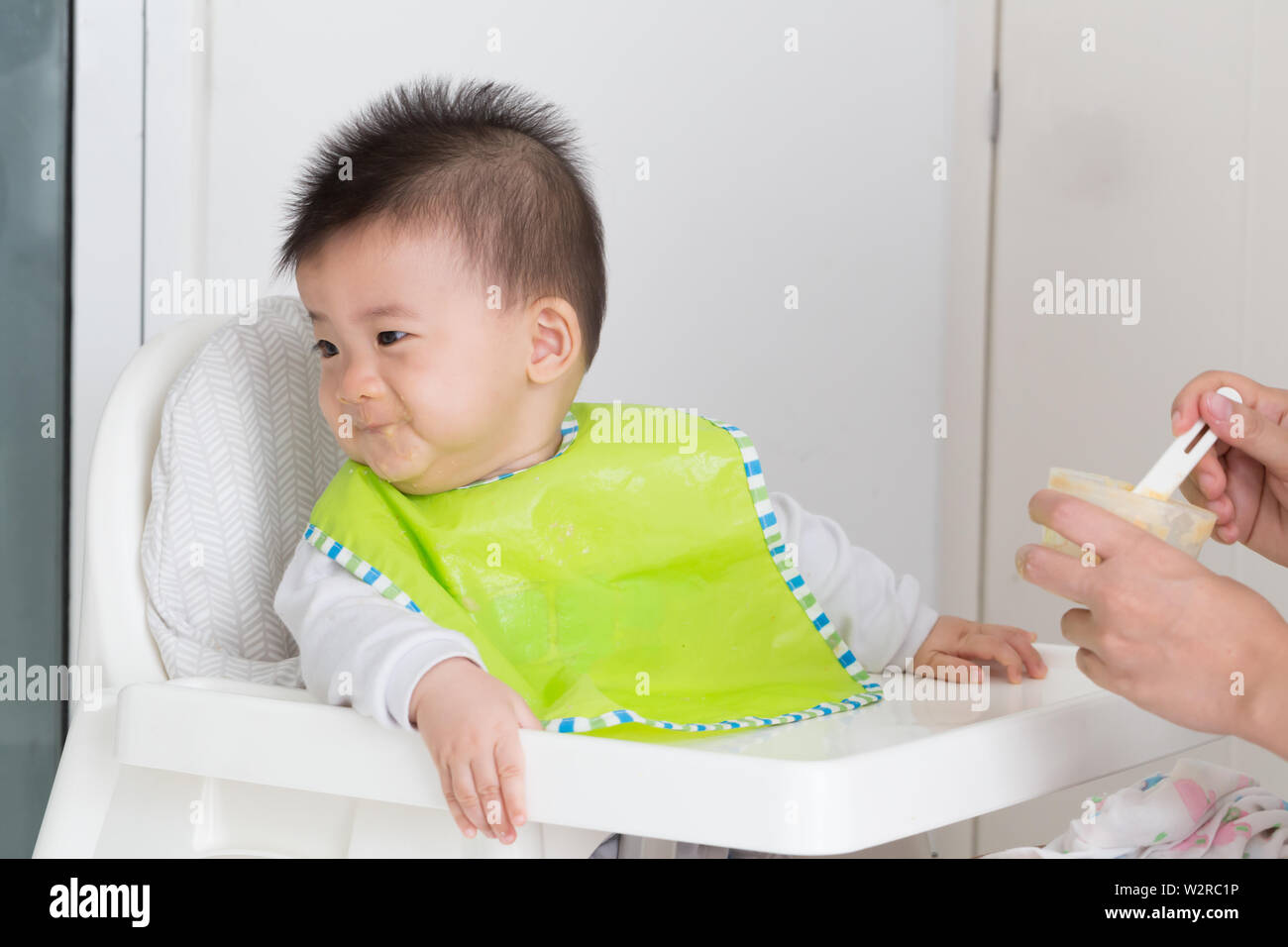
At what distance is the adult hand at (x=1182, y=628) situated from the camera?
587 millimetres

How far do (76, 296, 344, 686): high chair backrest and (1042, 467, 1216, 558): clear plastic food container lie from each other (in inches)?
18.5

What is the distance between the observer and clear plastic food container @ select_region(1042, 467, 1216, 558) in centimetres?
62

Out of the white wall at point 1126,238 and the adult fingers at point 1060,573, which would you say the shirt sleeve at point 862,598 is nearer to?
the adult fingers at point 1060,573

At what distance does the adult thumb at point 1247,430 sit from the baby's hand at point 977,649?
6.9 inches

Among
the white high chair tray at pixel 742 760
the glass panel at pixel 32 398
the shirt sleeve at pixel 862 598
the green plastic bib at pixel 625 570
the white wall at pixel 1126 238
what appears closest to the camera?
the white high chair tray at pixel 742 760

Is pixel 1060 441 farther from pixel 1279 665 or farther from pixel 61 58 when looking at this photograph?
pixel 61 58

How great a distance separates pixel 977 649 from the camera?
83cm

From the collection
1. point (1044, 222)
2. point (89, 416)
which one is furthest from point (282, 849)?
point (1044, 222)

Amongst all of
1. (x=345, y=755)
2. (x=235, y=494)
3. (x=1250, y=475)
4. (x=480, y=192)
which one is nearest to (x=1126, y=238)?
(x=1250, y=475)

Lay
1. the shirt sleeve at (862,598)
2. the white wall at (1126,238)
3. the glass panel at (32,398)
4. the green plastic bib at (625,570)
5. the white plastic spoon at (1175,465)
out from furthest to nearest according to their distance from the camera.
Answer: the white wall at (1126,238)
the glass panel at (32,398)
the shirt sleeve at (862,598)
the green plastic bib at (625,570)
the white plastic spoon at (1175,465)

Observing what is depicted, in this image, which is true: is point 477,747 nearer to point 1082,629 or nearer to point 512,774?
point 512,774

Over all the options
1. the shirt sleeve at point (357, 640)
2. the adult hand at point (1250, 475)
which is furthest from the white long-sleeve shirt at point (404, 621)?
the adult hand at point (1250, 475)

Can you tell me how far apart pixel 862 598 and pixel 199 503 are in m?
0.44
